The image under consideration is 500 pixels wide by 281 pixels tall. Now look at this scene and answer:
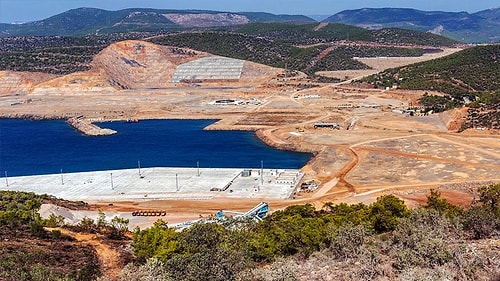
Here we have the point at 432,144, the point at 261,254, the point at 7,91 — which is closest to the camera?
the point at 261,254

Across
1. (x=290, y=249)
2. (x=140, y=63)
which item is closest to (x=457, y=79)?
(x=140, y=63)

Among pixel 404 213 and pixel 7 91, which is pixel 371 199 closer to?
pixel 404 213

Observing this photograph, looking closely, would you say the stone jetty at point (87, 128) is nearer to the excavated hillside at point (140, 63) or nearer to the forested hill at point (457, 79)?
the excavated hillside at point (140, 63)

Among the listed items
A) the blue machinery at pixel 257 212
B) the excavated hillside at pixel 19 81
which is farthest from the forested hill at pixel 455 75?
the excavated hillside at pixel 19 81

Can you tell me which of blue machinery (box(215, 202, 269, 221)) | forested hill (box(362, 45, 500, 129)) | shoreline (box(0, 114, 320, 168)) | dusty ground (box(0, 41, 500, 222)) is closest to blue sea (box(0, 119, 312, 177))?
shoreline (box(0, 114, 320, 168))

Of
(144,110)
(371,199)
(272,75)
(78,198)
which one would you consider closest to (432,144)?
(371,199)

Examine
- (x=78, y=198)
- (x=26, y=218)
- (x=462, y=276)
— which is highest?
(x=462, y=276)

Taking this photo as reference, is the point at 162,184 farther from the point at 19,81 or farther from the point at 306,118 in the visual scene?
the point at 19,81
